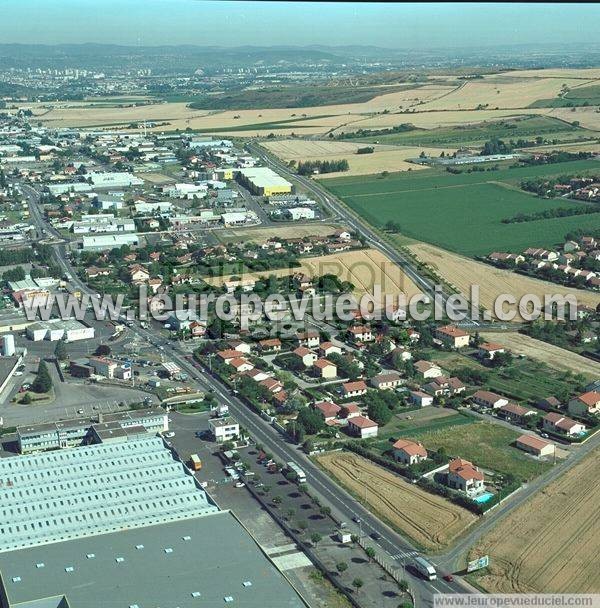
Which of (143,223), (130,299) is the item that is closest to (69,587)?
(130,299)

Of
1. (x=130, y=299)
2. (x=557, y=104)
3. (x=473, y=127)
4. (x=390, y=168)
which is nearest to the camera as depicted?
(x=130, y=299)

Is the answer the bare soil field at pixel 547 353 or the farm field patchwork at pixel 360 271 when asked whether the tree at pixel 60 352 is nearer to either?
the farm field patchwork at pixel 360 271

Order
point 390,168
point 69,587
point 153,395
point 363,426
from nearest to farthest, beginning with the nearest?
point 69,587 < point 363,426 < point 153,395 < point 390,168

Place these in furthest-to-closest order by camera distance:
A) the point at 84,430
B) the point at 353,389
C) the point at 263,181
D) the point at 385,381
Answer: the point at 263,181, the point at 385,381, the point at 353,389, the point at 84,430

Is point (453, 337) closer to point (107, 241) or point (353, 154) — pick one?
point (107, 241)

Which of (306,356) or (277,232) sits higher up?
(277,232)

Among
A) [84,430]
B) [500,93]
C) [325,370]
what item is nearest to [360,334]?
[325,370]

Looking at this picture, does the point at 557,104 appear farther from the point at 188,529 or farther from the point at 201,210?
the point at 188,529
